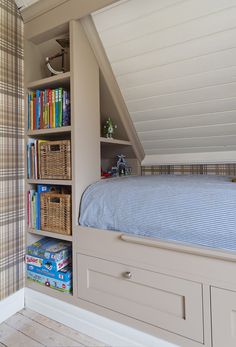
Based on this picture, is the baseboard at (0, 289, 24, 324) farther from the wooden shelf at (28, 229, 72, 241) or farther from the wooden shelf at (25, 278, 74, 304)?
the wooden shelf at (28, 229, 72, 241)

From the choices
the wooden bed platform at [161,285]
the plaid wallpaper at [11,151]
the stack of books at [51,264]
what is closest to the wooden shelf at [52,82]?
the plaid wallpaper at [11,151]

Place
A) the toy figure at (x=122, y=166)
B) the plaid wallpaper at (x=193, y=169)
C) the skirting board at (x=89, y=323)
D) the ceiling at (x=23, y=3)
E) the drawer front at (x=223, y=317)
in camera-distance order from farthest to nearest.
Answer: the toy figure at (x=122, y=166), the plaid wallpaper at (x=193, y=169), the ceiling at (x=23, y=3), the skirting board at (x=89, y=323), the drawer front at (x=223, y=317)

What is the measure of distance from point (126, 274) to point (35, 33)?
1.63 metres

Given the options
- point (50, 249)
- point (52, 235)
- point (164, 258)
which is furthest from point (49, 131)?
point (164, 258)

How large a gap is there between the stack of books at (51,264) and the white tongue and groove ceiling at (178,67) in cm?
116

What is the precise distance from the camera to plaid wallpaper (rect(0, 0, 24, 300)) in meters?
1.42

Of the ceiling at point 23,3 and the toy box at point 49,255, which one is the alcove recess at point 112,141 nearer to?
the ceiling at point 23,3

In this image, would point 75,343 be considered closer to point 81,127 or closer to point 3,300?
point 3,300

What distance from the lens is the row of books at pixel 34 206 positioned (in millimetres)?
1533

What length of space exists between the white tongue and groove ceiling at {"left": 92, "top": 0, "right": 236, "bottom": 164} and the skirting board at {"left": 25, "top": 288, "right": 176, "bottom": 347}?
138 cm

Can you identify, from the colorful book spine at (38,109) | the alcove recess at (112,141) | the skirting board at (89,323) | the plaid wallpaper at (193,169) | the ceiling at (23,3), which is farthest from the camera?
the plaid wallpaper at (193,169)

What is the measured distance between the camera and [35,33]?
1.51m

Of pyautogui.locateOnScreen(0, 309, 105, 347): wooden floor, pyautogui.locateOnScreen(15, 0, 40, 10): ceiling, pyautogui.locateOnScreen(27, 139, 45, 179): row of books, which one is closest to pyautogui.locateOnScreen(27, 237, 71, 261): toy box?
pyautogui.locateOnScreen(0, 309, 105, 347): wooden floor

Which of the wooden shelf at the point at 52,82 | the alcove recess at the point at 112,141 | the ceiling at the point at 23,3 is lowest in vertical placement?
the alcove recess at the point at 112,141
